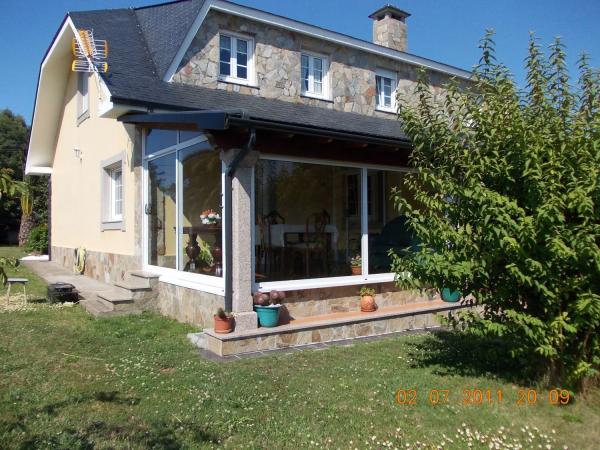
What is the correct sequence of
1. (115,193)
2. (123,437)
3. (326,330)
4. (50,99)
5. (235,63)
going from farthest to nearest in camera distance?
(50,99)
(115,193)
(235,63)
(326,330)
(123,437)

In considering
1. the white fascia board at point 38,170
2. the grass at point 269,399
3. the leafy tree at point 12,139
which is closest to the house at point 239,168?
the grass at point 269,399

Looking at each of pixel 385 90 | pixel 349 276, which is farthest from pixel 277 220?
pixel 385 90

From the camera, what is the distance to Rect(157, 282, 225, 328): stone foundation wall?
696 cm

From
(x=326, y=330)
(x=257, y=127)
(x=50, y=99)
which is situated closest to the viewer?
(x=257, y=127)

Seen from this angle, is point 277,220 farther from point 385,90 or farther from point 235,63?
point 385,90

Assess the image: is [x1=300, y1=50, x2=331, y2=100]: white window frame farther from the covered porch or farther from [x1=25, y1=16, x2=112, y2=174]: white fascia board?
[x1=25, y1=16, x2=112, y2=174]: white fascia board

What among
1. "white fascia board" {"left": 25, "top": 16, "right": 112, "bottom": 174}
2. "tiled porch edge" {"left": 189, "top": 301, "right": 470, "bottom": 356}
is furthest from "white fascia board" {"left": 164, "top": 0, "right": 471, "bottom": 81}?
"tiled porch edge" {"left": 189, "top": 301, "right": 470, "bottom": 356}

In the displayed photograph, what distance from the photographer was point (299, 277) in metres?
7.34

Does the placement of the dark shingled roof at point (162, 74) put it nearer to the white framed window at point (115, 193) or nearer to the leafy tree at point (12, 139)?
the white framed window at point (115, 193)

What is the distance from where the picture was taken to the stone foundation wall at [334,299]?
7.13 m

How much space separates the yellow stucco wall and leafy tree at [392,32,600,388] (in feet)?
20.7

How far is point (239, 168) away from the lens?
6.48 metres

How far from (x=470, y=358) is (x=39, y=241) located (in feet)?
70.5

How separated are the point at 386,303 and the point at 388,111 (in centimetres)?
642
